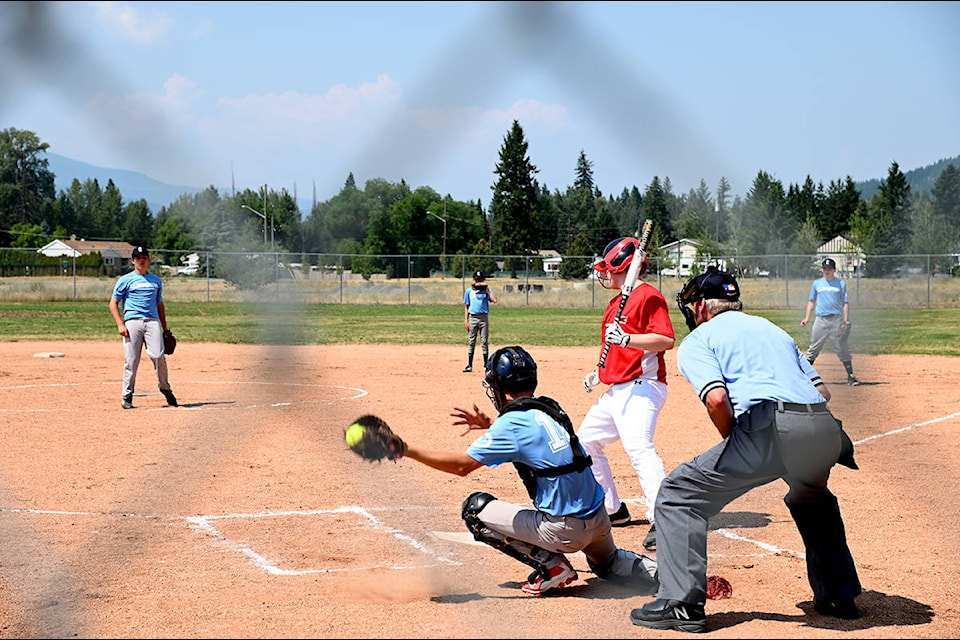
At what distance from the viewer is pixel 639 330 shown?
713 cm

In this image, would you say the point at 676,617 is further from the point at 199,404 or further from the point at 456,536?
the point at 199,404

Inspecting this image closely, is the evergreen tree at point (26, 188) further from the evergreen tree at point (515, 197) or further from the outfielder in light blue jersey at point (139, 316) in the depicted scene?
the outfielder in light blue jersey at point (139, 316)

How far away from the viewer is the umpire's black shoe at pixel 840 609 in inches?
202

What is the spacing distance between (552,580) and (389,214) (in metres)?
3.85

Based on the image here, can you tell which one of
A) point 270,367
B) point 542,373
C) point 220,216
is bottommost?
point 542,373

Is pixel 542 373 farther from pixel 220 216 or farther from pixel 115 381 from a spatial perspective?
pixel 220 216

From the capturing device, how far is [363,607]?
526 centimetres

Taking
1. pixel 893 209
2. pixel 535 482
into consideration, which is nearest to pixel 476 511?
pixel 535 482

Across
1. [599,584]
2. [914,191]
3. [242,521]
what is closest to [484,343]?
[242,521]

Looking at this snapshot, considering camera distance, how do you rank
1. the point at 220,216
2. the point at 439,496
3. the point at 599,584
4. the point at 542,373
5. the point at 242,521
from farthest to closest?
the point at 542,373, the point at 439,496, the point at 242,521, the point at 599,584, the point at 220,216

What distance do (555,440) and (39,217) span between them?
3660 mm

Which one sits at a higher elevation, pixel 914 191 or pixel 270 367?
pixel 914 191

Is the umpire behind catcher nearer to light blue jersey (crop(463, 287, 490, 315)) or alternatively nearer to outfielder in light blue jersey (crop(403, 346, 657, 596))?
outfielder in light blue jersey (crop(403, 346, 657, 596))

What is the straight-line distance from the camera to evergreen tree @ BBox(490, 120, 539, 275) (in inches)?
89.6
